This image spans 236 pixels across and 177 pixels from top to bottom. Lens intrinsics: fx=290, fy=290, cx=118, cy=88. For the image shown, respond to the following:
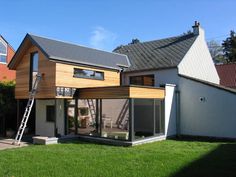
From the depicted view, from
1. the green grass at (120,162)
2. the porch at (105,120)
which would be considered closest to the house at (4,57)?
the porch at (105,120)

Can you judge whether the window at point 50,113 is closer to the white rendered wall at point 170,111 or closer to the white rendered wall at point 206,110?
the white rendered wall at point 170,111

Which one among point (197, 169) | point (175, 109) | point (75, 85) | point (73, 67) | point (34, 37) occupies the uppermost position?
point (34, 37)

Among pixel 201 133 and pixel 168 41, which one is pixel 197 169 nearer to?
pixel 201 133

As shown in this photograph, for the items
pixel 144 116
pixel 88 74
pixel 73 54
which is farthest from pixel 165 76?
pixel 73 54

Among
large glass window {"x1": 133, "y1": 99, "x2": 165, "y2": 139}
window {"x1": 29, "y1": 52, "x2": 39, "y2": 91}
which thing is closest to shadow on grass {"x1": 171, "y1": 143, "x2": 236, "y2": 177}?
large glass window {"x1": 133, "y1": 99, "x2": 165, "y2": 139}

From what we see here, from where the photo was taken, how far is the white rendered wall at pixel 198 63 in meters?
18.6

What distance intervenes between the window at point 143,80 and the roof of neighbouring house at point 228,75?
974cm

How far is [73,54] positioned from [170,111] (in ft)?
21.1

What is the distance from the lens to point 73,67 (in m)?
15.9

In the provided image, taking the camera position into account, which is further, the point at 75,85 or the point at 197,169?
the point at 75,85

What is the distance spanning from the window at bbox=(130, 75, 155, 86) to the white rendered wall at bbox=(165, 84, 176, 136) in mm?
2260

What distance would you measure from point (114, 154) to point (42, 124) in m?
8.20

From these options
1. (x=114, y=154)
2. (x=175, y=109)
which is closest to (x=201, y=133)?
(x=175, y=109)

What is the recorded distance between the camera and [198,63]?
2023 centimetres
